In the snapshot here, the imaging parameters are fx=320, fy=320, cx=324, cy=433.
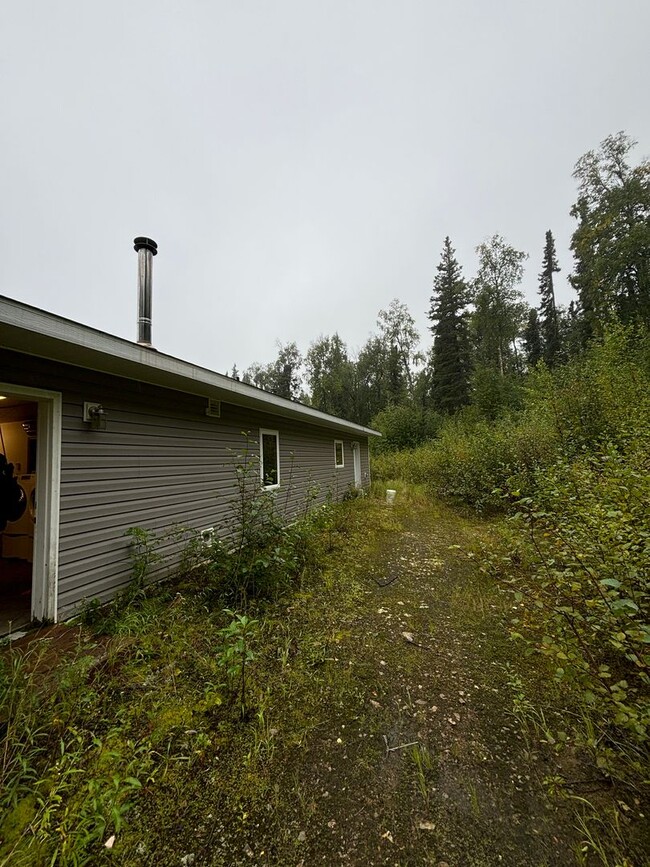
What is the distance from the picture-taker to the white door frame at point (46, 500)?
269cm

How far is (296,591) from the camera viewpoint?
142 inches

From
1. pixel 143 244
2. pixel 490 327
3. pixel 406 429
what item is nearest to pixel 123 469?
pixel 143 244

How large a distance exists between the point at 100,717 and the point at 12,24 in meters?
9.90

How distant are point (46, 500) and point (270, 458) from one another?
388cm

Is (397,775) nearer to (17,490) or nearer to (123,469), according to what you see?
(123,469)

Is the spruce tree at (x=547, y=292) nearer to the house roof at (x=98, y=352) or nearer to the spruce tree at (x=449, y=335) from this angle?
the spruce tree at (x=449, y=335)

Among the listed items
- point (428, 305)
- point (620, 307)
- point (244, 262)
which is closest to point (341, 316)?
point (428, 305)

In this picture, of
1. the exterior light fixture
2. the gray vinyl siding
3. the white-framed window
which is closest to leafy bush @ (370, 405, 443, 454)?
the white-framed window

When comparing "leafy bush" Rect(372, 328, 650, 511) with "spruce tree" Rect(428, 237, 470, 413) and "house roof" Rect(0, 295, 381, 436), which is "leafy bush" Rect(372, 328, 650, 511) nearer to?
"house roof" Rect(0, 295, 381, 436)

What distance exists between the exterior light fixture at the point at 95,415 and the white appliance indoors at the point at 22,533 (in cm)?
192

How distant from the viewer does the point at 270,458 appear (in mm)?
6422

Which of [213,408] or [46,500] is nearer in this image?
[46,500]

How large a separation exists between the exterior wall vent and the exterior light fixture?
1.54m

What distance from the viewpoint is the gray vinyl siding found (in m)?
2.89
